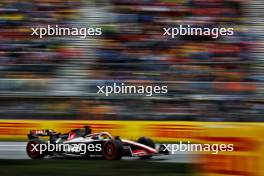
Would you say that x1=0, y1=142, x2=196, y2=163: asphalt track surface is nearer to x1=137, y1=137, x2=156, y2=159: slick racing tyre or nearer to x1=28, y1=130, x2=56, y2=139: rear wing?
x1=28, y1=130, x2=56, y2=139: rear wing

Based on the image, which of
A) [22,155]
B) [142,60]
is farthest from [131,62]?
[22,155]

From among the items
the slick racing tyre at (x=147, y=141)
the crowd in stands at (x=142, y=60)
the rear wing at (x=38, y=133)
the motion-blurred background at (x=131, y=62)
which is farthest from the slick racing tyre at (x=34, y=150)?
the slick racing tyre at (x=147, y=141)

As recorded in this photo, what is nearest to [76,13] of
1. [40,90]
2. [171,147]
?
[40,90]

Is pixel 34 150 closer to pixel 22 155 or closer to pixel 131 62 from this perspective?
pixel 22 155

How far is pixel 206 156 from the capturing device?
402 cm

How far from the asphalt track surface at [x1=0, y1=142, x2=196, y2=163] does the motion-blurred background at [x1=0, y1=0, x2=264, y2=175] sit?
0.21 metres

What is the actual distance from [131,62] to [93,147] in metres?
1.42

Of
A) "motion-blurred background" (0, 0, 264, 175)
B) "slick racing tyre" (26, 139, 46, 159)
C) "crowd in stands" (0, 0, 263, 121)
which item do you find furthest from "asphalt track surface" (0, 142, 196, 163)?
"crowd in stands" (0, 0, 263, 121)

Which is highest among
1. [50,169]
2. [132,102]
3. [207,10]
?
[207,10]

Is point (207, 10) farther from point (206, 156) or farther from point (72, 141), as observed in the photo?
point (206, 156)

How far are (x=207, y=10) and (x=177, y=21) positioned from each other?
1.34 feet

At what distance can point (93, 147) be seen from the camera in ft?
21.3

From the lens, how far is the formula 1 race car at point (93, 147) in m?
6.43

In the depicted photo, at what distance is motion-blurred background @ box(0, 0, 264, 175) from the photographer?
7.14m
